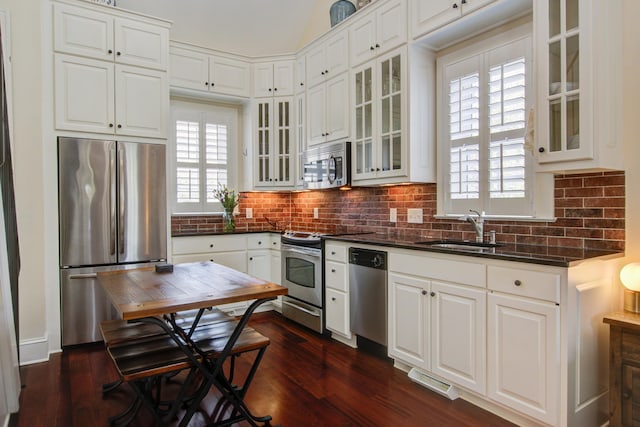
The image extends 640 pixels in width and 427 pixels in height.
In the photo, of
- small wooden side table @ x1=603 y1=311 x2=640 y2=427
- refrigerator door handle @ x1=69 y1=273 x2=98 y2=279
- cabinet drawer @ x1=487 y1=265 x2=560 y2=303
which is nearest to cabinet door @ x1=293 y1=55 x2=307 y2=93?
refrigerator door handle @ x1=69 y1=273 x2=98 y2=279

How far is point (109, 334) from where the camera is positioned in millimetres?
2223

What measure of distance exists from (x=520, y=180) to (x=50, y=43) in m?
3.86

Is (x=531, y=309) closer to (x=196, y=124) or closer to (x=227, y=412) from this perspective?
(x=227, y=412)

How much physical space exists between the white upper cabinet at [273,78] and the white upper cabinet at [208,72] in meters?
0.11

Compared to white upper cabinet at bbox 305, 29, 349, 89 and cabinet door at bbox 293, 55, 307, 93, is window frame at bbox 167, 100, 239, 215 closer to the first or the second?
cabinet door at bbox 293, 55, 307, 93

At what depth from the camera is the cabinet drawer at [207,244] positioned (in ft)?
13.0

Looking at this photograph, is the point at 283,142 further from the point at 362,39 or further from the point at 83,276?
the point at 83,276

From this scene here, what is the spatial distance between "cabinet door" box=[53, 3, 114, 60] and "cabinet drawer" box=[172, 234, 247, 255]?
1.84m

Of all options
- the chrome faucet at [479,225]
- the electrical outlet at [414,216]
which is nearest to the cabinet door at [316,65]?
the electrical outlet at [414,216]

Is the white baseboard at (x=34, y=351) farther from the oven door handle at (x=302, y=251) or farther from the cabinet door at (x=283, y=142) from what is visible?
the cabinet door at (x=283, y=142)

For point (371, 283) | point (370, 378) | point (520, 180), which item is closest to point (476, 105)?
point (520, 180)

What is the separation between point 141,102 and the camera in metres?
3.61

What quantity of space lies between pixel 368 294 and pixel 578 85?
75.3 inches

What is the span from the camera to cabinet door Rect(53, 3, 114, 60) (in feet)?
10.6
